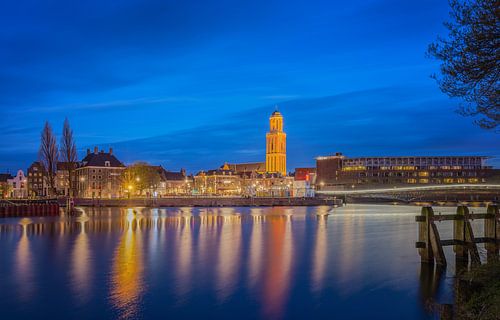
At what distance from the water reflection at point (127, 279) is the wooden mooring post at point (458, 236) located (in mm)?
13043

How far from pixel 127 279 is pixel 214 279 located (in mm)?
4081

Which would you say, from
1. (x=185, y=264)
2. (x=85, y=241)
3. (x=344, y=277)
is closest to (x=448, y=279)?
(x=344, y=277)

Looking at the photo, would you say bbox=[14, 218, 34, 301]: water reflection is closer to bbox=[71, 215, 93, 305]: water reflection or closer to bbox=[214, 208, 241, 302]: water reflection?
bbox=[71, 215, 93, 305]: water reflection

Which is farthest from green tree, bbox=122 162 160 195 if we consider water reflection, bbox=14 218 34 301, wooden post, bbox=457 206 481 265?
wooden post, bbox=457 206 481 265

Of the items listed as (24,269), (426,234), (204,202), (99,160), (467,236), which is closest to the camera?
(426,234)

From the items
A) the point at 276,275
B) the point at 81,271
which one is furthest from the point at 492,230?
the point at 81,271

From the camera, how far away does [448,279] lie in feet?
73.3

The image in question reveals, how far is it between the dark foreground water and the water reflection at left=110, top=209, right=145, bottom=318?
0.04m

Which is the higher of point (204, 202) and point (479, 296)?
point (479, 296)

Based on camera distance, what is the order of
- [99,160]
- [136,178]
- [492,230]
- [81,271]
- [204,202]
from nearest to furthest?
[492,230]
[81,271]
[204,202]
[136,178]
[99,160]

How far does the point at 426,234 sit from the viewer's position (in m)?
24.1

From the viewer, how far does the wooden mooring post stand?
2350 cm

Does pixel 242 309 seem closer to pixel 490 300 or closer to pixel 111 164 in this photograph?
pixel 490 300

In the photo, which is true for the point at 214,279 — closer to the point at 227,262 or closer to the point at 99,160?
the point at 227,262
